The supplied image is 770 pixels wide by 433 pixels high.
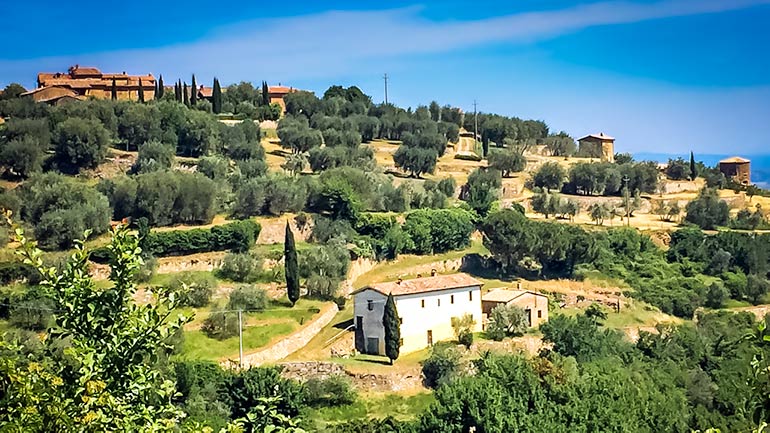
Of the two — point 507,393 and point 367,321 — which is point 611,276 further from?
point 507,393

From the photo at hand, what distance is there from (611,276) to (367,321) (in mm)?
19747

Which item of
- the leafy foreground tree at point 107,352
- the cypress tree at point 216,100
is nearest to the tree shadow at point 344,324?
the leafy foreground tree at point 107,352

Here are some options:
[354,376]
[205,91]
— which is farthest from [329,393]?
[205,91]

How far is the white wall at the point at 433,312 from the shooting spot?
121 feet

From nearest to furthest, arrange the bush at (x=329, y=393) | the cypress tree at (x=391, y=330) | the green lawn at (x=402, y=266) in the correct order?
the bush at (x=329, y=393), the cypress tree at (x=391, y=330), the green lawn at (x=402, y=266)

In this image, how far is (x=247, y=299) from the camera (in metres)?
36.4

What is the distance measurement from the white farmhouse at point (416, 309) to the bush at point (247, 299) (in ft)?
12.6

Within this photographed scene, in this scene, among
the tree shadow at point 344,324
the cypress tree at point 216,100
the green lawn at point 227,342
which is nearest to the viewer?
the green lawn at point 227,342

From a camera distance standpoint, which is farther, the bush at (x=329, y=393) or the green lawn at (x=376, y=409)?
the bush at (x=329, y=393)

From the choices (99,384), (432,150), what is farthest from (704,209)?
(99,384)

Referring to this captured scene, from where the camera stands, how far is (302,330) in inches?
1428

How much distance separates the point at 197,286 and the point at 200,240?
19.6 ft

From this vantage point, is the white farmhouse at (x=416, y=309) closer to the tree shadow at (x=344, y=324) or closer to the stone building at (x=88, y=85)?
the tree shadow at (x=344, y=324)

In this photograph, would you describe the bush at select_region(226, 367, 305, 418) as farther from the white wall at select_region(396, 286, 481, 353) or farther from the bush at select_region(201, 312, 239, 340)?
the white wall at select_region(396, 286, 481, 353)
